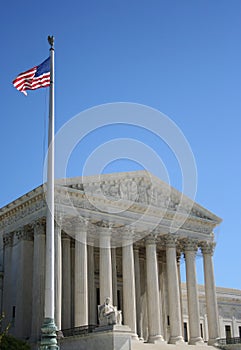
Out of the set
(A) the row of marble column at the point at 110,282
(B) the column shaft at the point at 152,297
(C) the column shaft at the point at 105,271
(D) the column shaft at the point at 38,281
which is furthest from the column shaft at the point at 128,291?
(D) the column shaft at the point at 38,281

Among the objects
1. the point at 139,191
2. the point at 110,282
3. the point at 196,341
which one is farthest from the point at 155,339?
the point at 139,191

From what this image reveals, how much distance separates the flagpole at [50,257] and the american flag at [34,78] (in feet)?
1.39

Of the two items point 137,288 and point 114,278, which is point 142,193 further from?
point 137,288

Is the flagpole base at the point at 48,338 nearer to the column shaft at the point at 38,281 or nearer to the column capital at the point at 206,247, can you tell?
the column shaft at the point at 38,281

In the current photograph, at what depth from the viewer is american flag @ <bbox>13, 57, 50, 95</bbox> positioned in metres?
26.2

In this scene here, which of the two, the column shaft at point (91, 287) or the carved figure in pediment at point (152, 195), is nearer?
the column shaft at point (91, 287)

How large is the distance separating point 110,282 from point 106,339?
8.22 meters

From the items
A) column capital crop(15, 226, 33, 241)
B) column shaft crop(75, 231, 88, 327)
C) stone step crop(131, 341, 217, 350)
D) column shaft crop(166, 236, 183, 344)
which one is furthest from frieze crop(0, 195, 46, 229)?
column shaft crop(166, 236, 183, 344)

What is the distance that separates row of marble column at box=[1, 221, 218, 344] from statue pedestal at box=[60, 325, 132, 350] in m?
2.70

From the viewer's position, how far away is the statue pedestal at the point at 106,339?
39.2 m

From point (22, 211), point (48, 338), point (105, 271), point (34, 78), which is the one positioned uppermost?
point (22, 211)

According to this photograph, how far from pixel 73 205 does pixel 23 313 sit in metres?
9.66

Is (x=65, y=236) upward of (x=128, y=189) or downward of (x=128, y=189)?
downward

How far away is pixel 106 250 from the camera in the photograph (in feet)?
157
